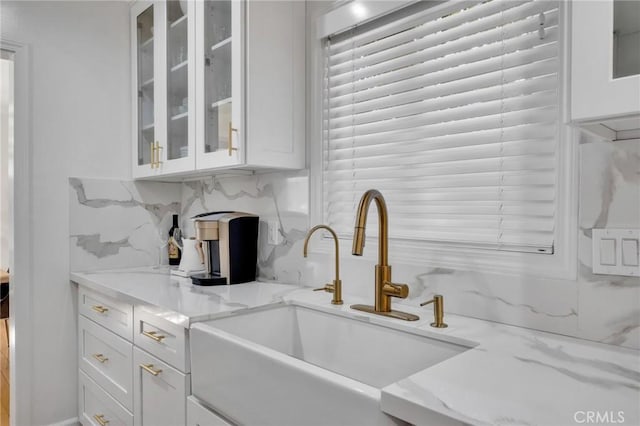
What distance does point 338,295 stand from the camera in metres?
1.52

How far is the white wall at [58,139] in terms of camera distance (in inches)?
85.8

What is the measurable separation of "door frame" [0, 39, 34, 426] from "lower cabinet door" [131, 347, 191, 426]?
0.91 metres

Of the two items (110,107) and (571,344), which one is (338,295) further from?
(110,107)

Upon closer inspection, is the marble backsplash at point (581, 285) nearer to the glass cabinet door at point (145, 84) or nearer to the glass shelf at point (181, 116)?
the glass shelf at point (181, 116)

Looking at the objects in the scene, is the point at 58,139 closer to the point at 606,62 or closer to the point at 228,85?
the point at 228,85

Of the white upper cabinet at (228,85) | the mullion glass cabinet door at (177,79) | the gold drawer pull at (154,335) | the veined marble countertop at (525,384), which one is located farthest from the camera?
the mullion glass cabinet door at (177,79)

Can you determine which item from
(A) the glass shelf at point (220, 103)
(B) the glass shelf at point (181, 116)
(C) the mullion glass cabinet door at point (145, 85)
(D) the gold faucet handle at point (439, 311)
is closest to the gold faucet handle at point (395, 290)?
(D) the gold faucet handle at point (439, 311)

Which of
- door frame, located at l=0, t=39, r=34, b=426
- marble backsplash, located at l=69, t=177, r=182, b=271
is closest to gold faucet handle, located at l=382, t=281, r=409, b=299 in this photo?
marble backsplash, located at l=69, t=177, r=182, b=271

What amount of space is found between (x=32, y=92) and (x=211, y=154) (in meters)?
1.09

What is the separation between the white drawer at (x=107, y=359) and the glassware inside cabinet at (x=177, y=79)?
0.89 m

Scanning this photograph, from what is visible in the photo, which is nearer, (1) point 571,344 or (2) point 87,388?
(1) point 571,344

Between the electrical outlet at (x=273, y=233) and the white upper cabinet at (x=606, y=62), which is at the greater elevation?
the white upper cabinet at (x=606, y=62)

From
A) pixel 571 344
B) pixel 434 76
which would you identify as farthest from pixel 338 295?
pixel 434 76

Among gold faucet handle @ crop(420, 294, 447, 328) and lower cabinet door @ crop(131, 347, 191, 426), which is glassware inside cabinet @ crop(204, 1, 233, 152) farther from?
gold faucet handle @ crop(420, 294, 447, 328)
